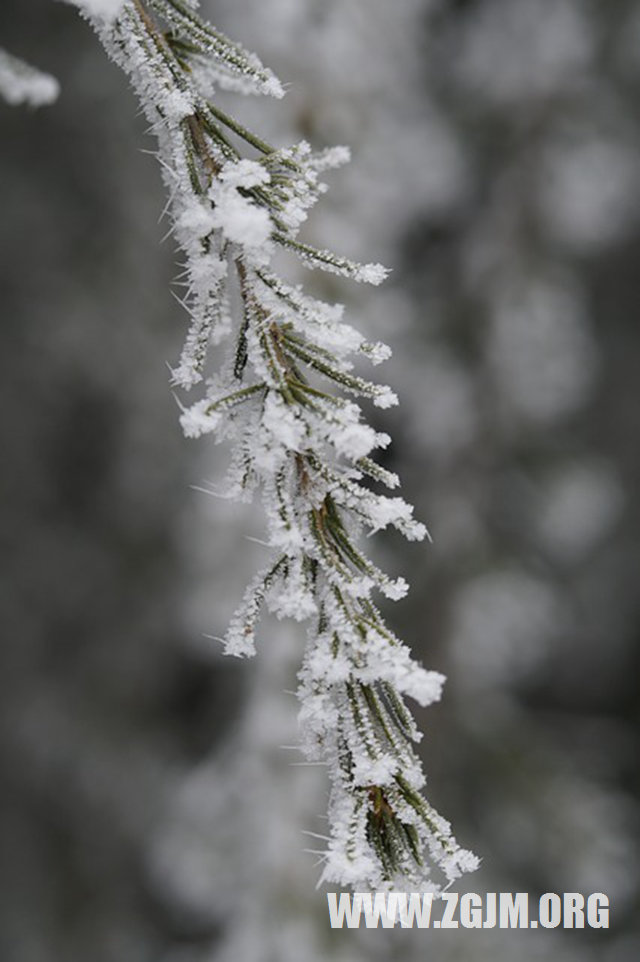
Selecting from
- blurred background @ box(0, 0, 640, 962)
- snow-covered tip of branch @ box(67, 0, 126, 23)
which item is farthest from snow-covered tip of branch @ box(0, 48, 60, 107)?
blurred background @ box(0, 0, 640, 962)

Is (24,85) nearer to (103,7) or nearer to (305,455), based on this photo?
(103,7)

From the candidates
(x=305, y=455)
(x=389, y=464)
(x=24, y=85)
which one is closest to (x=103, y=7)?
(x=24, y=85)

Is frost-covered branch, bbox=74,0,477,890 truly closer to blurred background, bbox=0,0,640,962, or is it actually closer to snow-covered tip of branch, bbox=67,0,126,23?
snow-covered tip of branch, bbox=67,0,126,23

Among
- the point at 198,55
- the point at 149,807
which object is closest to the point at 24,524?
the point at 149,807

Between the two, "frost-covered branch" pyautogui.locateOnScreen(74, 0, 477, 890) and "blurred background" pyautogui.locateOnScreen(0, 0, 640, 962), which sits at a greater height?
"blurred background" pyautogui.locateOnScreen(0, 0, 640, 962)

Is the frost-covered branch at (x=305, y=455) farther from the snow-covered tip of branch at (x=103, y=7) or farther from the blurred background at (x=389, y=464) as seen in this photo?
the blurred background at (x=389, y=464)

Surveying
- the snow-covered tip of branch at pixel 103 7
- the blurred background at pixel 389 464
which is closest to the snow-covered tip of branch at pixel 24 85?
the snow-covered tip of branch at pixel 103 7
